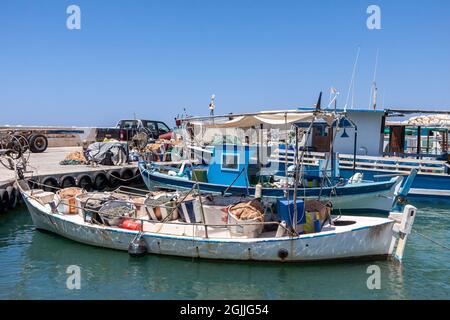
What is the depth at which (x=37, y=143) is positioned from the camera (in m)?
28.4

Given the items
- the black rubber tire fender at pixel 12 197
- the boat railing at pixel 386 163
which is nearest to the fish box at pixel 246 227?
the boat railing at pixel 386 163

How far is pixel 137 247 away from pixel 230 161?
5.42 metres

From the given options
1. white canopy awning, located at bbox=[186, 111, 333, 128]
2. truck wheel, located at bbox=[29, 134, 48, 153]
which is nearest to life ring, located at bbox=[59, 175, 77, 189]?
white canopy awning, located at bbox=[186, 111, 333, 128]

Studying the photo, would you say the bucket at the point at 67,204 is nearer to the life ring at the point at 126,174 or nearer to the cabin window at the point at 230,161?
the cabin window at the point at 230,161

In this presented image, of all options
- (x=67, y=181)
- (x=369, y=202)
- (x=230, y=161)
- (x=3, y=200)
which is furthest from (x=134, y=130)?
(x=369, y=202)

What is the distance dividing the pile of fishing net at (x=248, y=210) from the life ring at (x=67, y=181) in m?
10.3

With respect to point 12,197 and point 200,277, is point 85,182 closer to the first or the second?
point 12,197

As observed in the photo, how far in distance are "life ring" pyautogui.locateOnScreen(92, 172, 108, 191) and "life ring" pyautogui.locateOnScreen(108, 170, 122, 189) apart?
0.27 m

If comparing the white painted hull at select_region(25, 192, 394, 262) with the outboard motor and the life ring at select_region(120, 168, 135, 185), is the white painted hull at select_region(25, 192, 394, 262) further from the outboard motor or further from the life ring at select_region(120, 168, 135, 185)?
the life ring at select_region(120, 168, 135, 185)

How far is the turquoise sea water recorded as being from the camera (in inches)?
347

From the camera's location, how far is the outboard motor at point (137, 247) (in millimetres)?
10531
